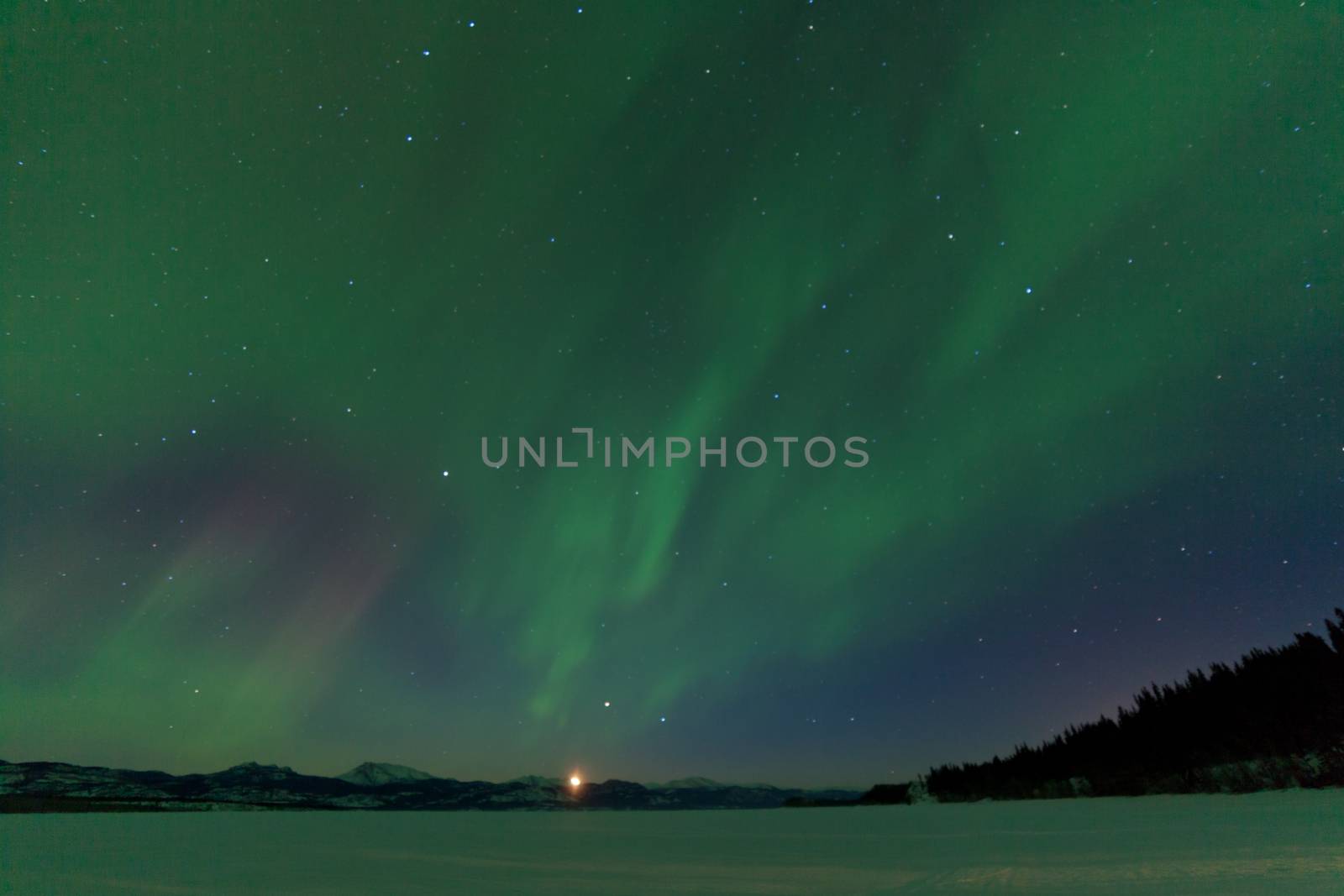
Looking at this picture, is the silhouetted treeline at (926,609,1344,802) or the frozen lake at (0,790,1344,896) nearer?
the frozen lake at (0,790,1344,896)

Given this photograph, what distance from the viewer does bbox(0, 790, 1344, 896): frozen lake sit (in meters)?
9.85

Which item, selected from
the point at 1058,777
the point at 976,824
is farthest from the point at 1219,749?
the point at 976,824

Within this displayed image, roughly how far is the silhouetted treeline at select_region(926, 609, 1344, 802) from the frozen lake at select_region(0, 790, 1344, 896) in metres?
14.9

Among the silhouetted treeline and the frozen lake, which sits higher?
the silhouetted treeline

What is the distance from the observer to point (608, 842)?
63.1 ft

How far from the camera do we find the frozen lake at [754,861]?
9852 mm

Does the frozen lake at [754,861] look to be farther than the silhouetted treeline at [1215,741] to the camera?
No

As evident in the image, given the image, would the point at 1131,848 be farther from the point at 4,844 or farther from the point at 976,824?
the point at 4,844

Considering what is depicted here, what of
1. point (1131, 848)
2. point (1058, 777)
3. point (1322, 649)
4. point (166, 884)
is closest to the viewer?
point (166, 884)

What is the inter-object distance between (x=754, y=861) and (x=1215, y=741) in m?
41.2

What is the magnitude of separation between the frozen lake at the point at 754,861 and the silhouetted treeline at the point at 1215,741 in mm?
14868

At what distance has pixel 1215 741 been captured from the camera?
140 feet

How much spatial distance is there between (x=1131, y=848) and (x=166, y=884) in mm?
14890

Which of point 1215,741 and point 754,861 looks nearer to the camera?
point 754,861
